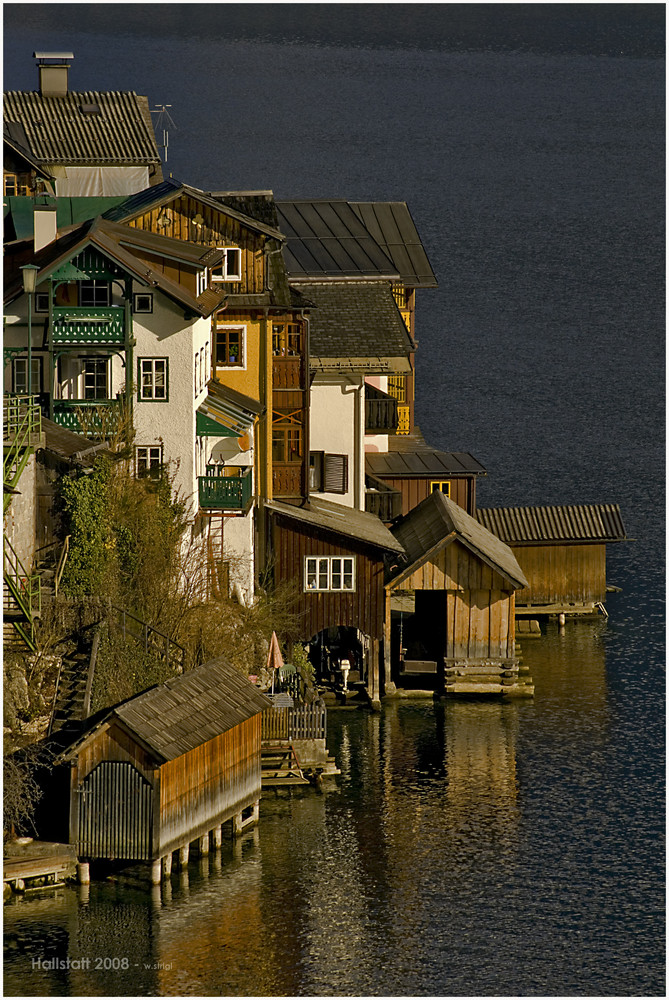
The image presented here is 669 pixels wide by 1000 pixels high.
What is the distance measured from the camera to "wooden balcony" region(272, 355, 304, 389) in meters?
65.6

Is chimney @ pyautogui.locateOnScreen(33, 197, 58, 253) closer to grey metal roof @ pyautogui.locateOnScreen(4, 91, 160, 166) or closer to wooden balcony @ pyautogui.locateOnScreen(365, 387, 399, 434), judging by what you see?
wooden balcony @ pyautogui.locateOnScreen(365, 387, 399, 434)

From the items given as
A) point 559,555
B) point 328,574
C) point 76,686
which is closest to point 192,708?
point 76,686

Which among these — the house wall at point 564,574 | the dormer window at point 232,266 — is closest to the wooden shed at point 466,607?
the house wall at point 564,574

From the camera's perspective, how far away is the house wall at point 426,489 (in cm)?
7825

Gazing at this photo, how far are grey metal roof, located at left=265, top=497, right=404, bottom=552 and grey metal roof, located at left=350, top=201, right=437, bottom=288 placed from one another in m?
21.0

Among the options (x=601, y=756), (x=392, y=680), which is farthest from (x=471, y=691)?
(x=601, y=756)

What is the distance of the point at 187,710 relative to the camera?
47812 mm

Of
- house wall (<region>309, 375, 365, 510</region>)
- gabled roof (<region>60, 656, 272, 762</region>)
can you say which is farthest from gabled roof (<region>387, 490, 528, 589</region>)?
gabled roof (<region>60, 656, 272, 762</region>)

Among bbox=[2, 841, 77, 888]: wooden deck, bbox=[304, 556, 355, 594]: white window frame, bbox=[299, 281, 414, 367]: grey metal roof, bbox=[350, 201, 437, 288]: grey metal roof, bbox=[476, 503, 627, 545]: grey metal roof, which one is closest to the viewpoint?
bbox=[2, 841, 77, 888]: wooden deck

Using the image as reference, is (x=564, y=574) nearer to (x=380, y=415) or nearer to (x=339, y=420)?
(x=380, y=415)

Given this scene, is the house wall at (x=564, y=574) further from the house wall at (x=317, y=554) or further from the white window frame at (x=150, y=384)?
the white window frame at (x=150, y=384)

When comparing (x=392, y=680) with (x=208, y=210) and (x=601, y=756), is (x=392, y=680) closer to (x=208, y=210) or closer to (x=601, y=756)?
(x=601, y=756)

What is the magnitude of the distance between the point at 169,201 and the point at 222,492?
34.1 ft

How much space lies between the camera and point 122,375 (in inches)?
2345
